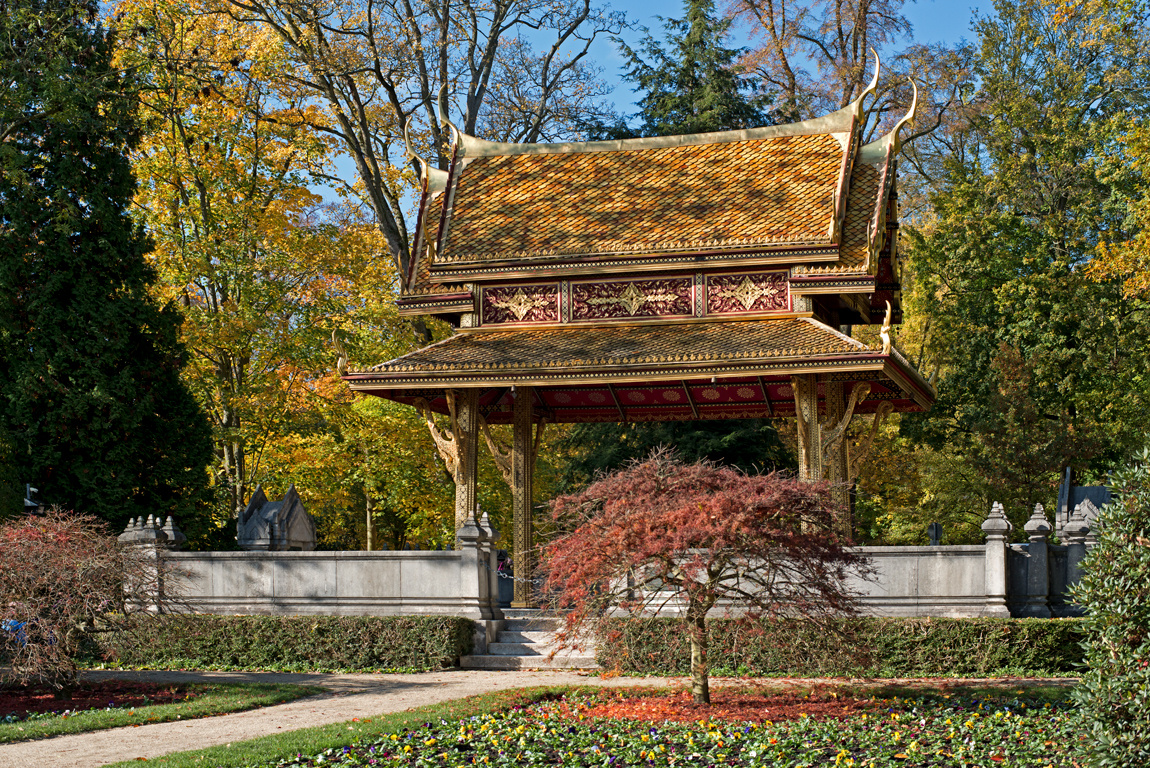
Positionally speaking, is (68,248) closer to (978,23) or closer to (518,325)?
(518,325)

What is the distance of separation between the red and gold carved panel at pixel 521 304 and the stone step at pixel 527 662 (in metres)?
6.64

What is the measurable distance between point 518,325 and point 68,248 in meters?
9.50

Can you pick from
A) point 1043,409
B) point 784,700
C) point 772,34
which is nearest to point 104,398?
point 784,700

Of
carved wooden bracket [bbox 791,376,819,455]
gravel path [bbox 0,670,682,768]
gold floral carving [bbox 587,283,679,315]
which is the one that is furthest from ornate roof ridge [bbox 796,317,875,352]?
gravel path [bbox 0,670,682,768]

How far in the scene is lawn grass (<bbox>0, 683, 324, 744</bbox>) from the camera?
11898 millimetres

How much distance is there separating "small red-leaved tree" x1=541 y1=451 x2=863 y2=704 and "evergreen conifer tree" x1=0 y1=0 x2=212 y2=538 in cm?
1363

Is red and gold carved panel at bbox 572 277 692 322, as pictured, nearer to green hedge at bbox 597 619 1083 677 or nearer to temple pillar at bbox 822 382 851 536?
temple pillar at bbox 822 382 851 536

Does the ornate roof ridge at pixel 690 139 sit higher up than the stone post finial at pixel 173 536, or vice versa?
the ornate roof ridge at pixel 690 139

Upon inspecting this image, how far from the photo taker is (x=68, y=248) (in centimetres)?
2322

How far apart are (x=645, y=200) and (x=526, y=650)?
927 cm

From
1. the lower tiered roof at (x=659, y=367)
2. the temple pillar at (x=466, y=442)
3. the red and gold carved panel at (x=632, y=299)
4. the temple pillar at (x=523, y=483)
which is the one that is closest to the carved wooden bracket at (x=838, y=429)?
the lower tiered roof at (x=659, y=367)

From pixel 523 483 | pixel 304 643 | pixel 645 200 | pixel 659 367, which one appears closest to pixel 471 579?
pixel 304 643

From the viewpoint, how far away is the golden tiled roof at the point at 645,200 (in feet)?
68.7

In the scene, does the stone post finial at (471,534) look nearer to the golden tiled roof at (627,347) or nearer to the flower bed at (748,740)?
the golden tiled roof at (627,347)
